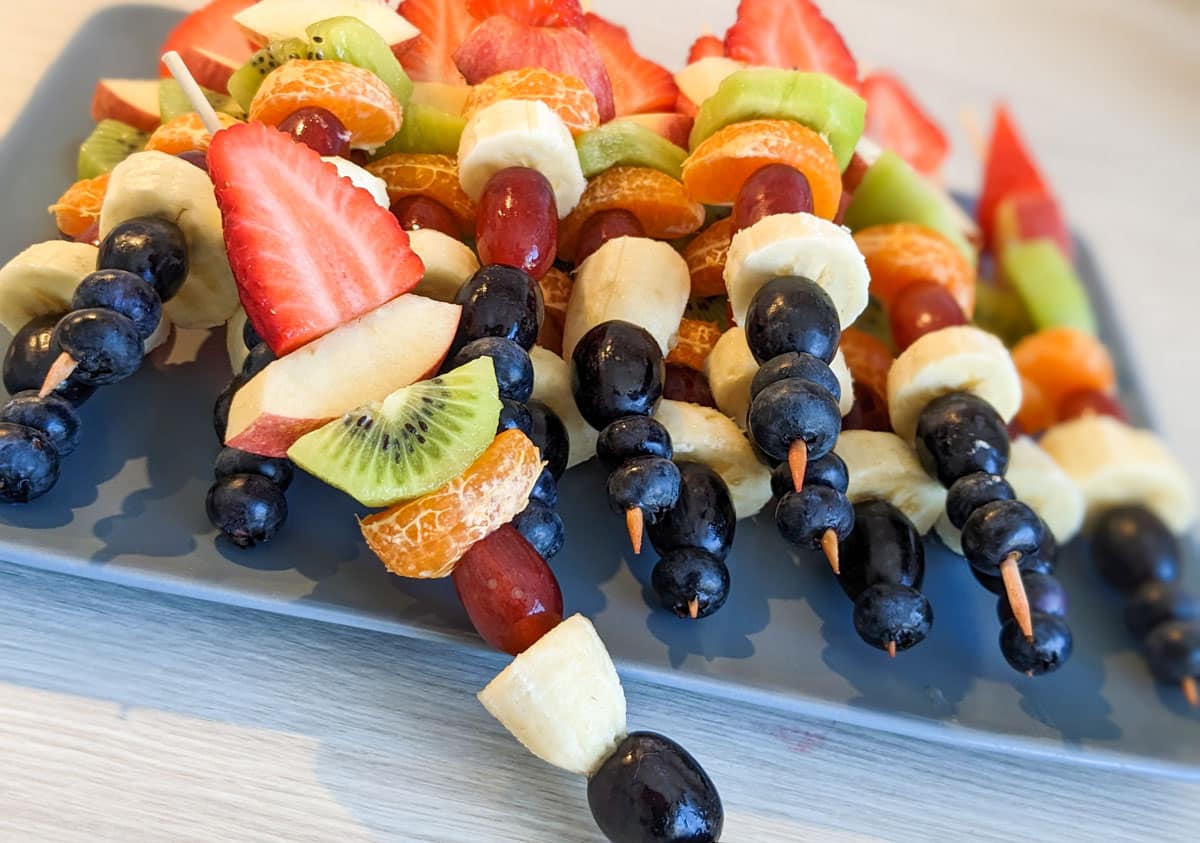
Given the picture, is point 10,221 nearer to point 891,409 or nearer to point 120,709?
point 120,709

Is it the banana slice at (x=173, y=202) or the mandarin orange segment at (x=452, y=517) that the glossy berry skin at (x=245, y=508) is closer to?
the mandarin orange segment at (x=452, y=517)

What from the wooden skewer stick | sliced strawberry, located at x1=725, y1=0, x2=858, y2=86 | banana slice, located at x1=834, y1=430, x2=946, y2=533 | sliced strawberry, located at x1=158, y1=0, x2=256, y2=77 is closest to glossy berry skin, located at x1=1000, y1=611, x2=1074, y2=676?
the wooden skewer stick

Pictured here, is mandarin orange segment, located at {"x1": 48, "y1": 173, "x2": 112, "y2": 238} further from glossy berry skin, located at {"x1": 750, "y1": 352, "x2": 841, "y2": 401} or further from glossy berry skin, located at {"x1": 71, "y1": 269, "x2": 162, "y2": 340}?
glossy berry skin, located at {"x1": 750, "y1": 352, "x2": 841, "y2": 401}

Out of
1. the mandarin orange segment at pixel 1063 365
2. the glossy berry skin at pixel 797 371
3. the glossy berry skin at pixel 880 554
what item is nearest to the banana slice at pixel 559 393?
the glossy berry skin at pixel 797 371

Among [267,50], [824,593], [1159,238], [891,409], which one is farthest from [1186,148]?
[267,50]

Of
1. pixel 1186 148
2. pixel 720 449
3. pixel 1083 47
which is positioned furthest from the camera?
pixel 1083 47
